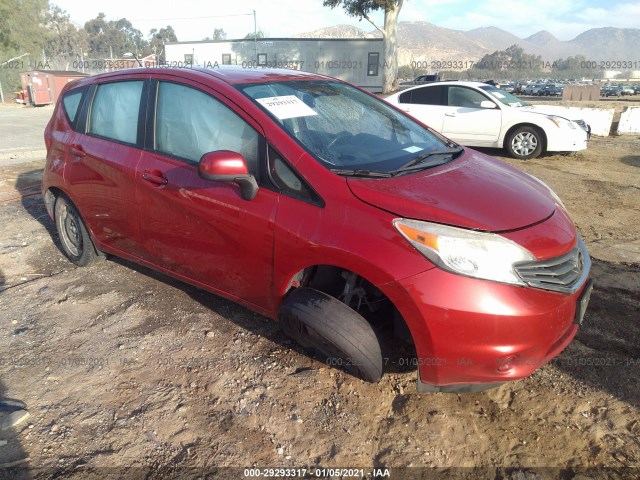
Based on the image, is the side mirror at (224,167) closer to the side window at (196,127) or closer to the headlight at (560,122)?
the side window at (196,127)

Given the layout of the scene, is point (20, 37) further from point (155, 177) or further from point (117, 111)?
point (155, 177)

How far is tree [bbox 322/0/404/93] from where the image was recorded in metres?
27.6

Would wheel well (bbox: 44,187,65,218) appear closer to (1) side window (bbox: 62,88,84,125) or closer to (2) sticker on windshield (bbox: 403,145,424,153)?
(1) side window (bbox: 62,88,84,125)

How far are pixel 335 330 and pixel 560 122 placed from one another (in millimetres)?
8580

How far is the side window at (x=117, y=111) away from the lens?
11.5 feet

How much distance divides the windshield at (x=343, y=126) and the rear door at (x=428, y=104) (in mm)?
6929

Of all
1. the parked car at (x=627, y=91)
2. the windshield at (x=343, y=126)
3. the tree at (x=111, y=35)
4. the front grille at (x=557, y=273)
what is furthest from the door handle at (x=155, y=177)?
the tree at (x=111, y=35)

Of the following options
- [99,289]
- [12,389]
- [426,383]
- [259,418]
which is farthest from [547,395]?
[99,289]

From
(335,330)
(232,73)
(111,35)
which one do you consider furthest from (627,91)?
(111,35)

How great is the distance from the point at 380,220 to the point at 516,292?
70cm

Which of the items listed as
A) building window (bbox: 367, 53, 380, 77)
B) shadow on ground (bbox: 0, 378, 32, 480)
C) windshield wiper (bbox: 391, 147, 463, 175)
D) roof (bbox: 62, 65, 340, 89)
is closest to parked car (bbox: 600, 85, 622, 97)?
building window (bbox: 367, 53, 380, 77)

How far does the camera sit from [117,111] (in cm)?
367

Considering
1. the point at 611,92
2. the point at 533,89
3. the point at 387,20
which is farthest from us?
the point at 533,89

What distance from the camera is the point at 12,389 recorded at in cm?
277
